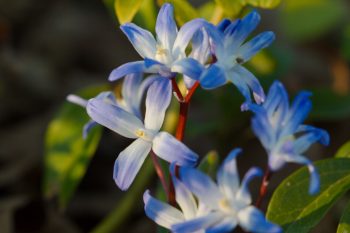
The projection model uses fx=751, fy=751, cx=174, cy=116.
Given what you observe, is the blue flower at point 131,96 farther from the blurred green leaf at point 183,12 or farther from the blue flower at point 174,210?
the blue flower at point 174,210

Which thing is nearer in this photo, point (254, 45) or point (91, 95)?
point (254, 45)

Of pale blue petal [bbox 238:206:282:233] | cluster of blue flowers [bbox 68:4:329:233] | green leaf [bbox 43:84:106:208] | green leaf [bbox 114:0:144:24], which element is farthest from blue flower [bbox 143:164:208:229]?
green leaf [bbox 43:84:106:208]

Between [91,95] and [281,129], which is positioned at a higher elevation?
[281,129]

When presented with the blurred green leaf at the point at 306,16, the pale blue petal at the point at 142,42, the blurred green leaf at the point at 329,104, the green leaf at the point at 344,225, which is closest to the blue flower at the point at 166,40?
the pale blue petal at the point at 142,42

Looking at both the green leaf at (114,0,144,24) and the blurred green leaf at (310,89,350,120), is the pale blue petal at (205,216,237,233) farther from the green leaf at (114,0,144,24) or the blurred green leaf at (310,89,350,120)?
the blurred green leaf at (310,89,350,120)

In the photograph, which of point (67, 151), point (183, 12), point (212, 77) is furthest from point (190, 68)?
point (67, 151)

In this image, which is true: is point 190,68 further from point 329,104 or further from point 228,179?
point 329,104
